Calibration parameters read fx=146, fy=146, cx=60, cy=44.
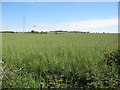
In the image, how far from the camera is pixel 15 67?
500cm

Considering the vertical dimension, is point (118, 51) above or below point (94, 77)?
above

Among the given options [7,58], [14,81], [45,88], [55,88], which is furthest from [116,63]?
[7,58]

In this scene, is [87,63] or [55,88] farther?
[87,63]

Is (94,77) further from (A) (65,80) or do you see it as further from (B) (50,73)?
(B) (50,73)

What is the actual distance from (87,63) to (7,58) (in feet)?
10.7

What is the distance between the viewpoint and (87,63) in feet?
14.0

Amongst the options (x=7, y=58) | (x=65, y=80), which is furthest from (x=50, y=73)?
(x=7, y=58)

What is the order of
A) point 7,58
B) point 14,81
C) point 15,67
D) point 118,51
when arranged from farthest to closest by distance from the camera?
1. point 7,58
2. point 15,67
3. point 118,51
4. point 14,81

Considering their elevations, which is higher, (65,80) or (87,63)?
(87,63)

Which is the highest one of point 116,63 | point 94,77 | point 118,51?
point 118,51

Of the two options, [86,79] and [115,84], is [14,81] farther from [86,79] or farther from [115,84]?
[115,84]

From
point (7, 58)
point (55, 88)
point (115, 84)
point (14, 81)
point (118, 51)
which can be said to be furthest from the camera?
point (7, 58)

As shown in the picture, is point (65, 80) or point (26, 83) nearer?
point (26, 83)

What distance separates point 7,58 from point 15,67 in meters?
0.98
